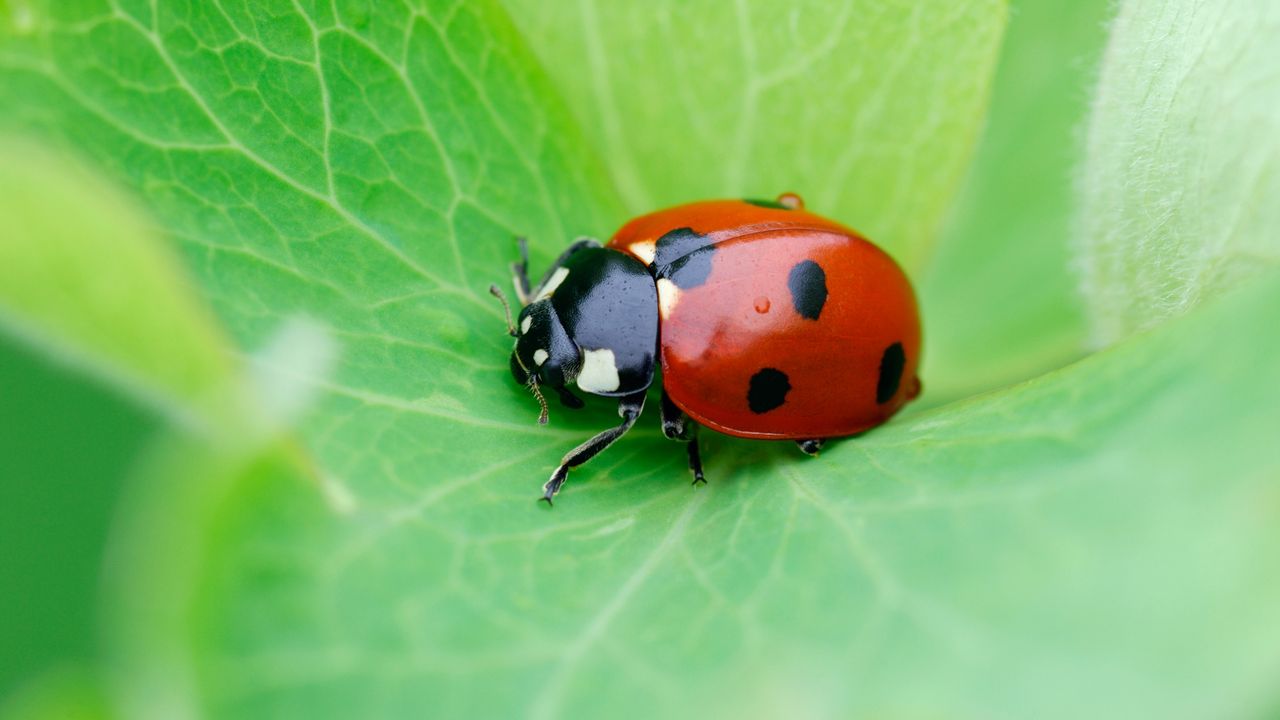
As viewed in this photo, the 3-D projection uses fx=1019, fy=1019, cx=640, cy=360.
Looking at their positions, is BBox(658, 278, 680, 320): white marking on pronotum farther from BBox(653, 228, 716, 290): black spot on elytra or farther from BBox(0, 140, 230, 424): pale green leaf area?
BBox(0, 140, 230, 424): pale green leaf area

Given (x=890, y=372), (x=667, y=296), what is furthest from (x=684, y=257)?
(x=890, y=372)

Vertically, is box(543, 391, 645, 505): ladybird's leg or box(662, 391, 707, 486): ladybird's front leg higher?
box(543, 391, 645, 505): ladybird's leg

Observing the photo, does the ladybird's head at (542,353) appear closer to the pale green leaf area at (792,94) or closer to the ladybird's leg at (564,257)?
the ladybird's leg at (564,257)

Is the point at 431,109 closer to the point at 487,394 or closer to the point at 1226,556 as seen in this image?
the point at 487,394

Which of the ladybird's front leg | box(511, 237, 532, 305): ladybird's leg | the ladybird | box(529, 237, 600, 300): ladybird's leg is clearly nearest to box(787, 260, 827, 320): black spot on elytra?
the ladybird

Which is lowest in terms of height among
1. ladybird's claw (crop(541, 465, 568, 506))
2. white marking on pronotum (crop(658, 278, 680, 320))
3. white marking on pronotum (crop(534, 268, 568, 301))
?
ladybird's claw (crop(541, 465, 568, 506))

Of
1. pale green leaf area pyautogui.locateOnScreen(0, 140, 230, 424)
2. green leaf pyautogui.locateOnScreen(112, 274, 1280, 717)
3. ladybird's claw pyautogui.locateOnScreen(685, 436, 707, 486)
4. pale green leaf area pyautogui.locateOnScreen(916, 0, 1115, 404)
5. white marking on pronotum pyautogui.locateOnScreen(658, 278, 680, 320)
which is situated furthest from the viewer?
pale green leaf area pyautogui.locateOnScreen(916, 0, 1115, 404)

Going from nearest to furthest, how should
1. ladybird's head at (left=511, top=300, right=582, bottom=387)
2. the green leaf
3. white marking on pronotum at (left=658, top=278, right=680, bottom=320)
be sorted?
1. the green leaf
2. ladybird's head at (left=511, top=300, right=582, bottom=387)
3. white marking on pronotum at (left=658, top=278, right=680, bottom=320)
